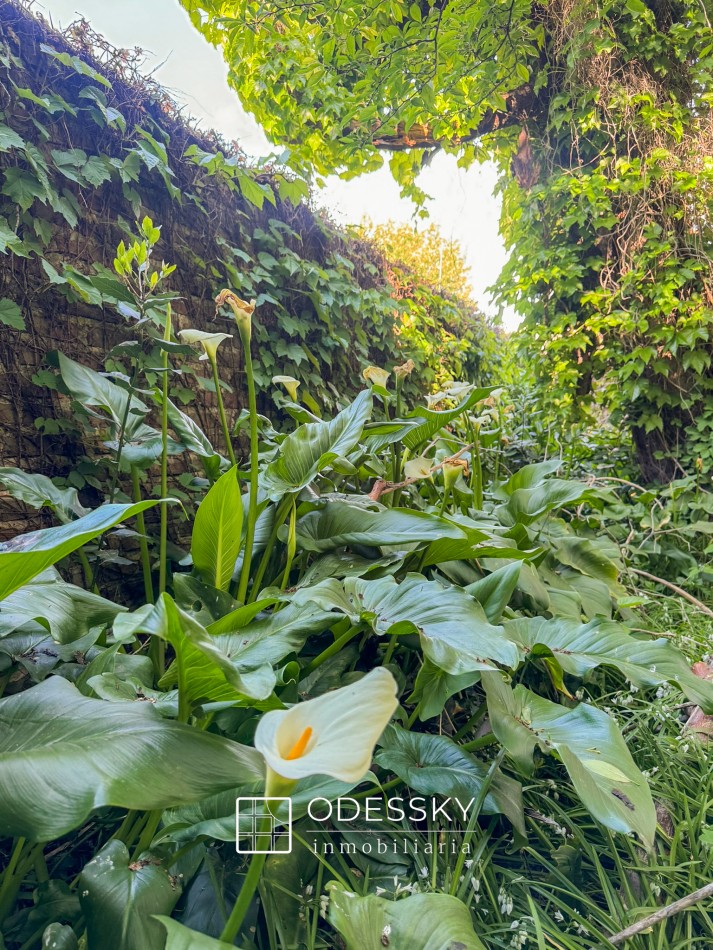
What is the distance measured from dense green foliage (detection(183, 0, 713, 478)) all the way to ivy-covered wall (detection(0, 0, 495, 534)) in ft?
1.38

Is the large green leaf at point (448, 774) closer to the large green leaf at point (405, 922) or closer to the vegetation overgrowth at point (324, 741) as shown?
the vegetation overgrowth at point (324, 741)

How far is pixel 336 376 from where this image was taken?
8.03 feet

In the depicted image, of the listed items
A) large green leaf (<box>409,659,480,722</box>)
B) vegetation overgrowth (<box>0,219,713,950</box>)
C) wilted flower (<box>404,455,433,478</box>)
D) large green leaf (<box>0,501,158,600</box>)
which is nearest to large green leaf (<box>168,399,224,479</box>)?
vegetation overgrowth (<box>0,219,713,950</box>)

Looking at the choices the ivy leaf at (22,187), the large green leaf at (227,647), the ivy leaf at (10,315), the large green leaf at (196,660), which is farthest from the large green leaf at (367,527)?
the ivy leaf at (22,187)

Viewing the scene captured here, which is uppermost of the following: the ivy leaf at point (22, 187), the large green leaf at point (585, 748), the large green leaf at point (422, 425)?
the ivy leaf at point (22, 187)

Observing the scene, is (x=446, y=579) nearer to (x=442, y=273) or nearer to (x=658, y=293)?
(x=658, y=293)

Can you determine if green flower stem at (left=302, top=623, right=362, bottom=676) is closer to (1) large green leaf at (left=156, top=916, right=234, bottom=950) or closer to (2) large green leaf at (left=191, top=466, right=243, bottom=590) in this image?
(2) large green leaf at (left=191, top=466, right=243, bottom=590)

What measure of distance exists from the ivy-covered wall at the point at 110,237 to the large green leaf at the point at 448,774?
3.13ft

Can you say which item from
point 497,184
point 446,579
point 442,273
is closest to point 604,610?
point 446,579

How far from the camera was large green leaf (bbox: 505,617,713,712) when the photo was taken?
2.10 feet

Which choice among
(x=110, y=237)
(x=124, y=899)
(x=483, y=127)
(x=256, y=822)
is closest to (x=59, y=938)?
(x=124, y=899)

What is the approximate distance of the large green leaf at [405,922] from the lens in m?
0.40

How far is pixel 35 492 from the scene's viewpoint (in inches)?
34.9

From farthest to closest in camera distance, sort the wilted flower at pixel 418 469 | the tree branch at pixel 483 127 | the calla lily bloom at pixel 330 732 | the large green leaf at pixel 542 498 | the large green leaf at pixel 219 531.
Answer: the tree branch at pixel 483 127, the large green leaf at pixel 542 498, the wilted flower at pixel 418 469, the large green leaf at pixel 219 531, the calla lily bloom at pixel 330 732
